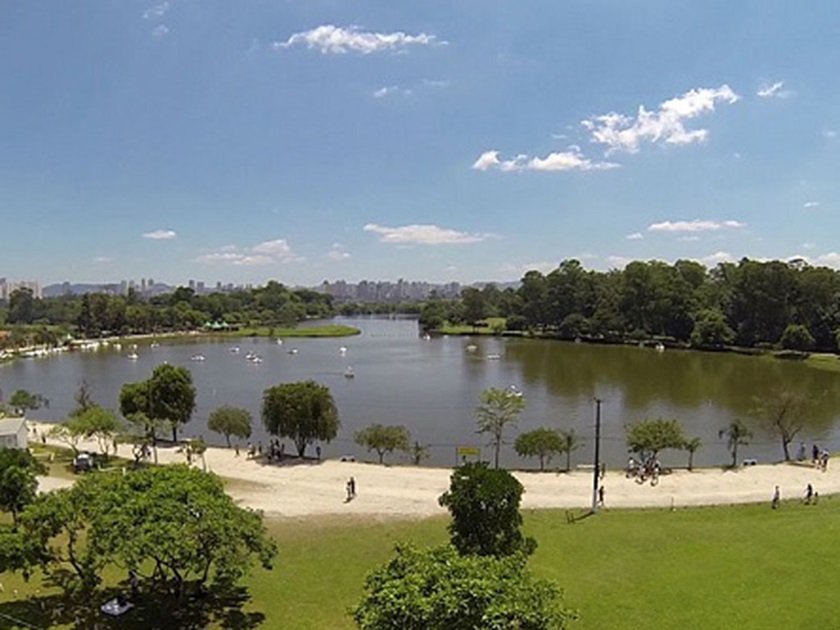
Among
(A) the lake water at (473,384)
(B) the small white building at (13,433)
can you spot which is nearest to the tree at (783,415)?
(A) the lake water at (473,384)

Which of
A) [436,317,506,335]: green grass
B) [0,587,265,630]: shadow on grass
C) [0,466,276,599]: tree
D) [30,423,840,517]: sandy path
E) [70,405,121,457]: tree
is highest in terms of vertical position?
[436,317,506,335]: green grass

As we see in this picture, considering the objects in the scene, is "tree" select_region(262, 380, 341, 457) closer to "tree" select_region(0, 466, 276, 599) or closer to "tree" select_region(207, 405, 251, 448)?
"tree" select_region(207, 405, 251, 448)

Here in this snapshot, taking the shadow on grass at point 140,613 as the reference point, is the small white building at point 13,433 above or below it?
above

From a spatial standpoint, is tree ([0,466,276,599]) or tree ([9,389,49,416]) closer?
tree ([0,466,276,599])

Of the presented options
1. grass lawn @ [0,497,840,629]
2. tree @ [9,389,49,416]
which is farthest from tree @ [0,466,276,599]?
tree @ [9,389,49,416]

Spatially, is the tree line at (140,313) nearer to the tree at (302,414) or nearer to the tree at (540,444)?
the tree at (302,414)

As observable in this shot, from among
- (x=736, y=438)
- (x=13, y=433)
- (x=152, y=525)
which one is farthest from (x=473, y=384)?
(x=152, y=525)
